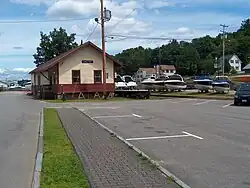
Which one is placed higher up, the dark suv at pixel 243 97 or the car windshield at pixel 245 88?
the car windshield at pixel 245 88

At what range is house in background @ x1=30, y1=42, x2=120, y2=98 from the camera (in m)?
41.4

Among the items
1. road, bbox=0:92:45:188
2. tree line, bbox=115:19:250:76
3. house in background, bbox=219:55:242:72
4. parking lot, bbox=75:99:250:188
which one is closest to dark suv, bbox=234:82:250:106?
parking lot, bbox=75:99:250:188

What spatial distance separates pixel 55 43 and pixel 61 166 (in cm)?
7731

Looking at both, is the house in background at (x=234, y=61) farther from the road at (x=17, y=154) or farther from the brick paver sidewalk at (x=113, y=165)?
the brick paver sidewalk at (x=113, y=165)

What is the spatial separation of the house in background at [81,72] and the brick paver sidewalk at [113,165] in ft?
94.0

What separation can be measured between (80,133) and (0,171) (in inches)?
224

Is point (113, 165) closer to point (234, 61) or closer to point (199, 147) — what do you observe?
point (199, 147)

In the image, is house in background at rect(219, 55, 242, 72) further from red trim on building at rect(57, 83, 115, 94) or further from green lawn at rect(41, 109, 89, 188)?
green lawn at rect(41, 109, 89, 188)

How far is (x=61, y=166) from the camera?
839 centimetres

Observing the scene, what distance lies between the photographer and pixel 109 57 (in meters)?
43.7

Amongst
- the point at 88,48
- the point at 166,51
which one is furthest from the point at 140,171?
the point at 166,51

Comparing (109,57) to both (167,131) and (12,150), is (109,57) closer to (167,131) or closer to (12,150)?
(167,131)

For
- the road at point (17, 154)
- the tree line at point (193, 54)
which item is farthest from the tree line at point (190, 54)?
the road at point (17, 154)

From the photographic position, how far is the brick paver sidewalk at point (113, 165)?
7016 mm
